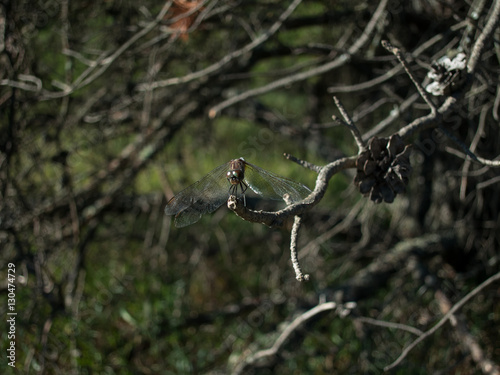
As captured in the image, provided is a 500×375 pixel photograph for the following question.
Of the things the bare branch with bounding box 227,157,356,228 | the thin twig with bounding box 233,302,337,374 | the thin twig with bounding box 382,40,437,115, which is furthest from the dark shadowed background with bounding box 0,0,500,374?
the bare branch with bounding box 227,157,356,228

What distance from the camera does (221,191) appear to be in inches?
57.5

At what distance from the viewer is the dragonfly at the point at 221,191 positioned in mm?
1399

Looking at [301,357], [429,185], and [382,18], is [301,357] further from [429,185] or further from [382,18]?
[382,18]

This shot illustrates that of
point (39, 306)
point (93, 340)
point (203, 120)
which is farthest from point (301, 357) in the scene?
point (203, 120)

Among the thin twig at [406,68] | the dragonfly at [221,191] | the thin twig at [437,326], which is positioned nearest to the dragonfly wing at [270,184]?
the dragonfly at [221,191]

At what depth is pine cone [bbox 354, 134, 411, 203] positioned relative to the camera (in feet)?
4.45

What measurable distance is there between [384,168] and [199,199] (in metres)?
0.51

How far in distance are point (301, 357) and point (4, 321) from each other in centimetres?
147

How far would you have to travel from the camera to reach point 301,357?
2668 mm

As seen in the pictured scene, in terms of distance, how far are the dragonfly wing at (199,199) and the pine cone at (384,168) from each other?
368 mm

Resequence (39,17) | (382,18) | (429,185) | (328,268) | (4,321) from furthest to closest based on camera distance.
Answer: (328,268)
(429,185)
(39,17)
(4,321)
(382,18)

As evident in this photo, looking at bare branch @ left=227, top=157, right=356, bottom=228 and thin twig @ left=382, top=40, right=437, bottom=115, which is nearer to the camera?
bare branch @ left=227, top=157, right=356, bottom=228

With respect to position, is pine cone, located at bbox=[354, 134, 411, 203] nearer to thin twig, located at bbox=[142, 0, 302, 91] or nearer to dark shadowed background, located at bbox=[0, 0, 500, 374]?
dark shadowed background, located at bbox=[0, 0, 500, 374]

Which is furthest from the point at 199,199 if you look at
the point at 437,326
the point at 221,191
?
the point at 437,326
